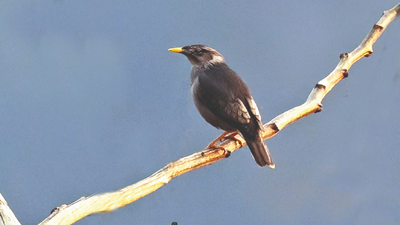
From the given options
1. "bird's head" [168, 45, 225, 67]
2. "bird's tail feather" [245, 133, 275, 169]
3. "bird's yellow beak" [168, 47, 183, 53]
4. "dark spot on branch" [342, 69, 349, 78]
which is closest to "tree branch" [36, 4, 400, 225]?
"dark spot on branch" [342, 69, 349, 78]

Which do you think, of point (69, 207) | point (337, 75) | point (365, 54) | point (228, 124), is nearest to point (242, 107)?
point (228, 124)

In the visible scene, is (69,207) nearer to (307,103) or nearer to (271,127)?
(271,127)

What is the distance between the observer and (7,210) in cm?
370

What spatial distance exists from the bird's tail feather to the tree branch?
0.49 ft

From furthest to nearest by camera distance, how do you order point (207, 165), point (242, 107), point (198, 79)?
point (198, 79) < point (242, 107) < point (207, 165)

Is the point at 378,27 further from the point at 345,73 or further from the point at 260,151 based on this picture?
the point at 260,151

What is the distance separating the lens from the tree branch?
11.7 feet

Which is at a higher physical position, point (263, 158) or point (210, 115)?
point (210, 115)

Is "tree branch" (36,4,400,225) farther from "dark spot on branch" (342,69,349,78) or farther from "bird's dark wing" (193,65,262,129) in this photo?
"bird's dark wing" (193,65,262,129)

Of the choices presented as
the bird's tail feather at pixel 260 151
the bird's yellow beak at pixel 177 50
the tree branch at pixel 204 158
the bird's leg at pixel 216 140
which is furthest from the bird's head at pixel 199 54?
the bird's tail feather at pixel 260 151

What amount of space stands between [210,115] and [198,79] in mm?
423

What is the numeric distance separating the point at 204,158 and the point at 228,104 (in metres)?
0.68

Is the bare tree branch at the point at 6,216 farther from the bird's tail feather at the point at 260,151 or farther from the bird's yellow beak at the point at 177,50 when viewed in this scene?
the bird's yellow beak at the point at 177,50

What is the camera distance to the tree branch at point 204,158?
3574 mm
